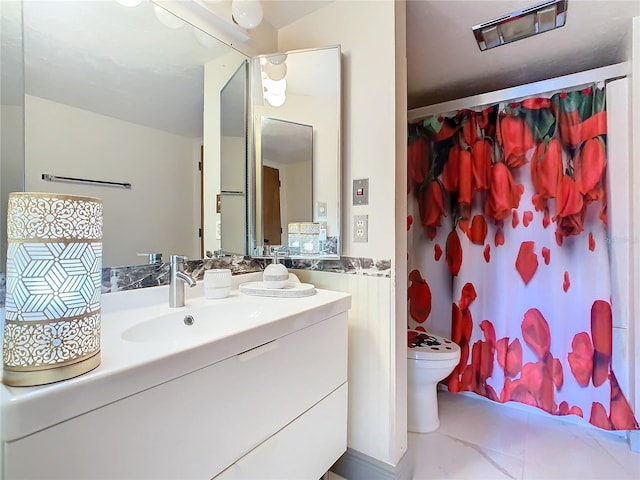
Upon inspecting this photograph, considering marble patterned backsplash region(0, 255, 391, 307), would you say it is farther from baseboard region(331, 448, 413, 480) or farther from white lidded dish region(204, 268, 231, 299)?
baseboard region(331, 448, 413, 480)

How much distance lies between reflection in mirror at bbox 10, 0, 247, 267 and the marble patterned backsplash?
0.04 meters

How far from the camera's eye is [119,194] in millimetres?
1030

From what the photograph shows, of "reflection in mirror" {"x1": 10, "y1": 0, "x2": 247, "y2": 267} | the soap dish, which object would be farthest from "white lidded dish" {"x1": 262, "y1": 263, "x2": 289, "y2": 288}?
"reflection in mirror" {"x1": 10, "y1": 0, "x2": 247, "y2": 267}

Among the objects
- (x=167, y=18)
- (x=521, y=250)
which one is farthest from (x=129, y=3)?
(x=521, y=250)

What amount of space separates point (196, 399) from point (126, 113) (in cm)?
94

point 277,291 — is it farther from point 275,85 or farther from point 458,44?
point 458,44

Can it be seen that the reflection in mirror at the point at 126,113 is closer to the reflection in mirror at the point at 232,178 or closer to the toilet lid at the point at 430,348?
the reflection in mirror at the point at 232,178

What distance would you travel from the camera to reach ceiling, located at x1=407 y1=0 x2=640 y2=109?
1390 millimetres

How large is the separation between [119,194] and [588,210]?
2183mm

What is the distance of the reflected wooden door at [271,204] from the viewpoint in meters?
1.50

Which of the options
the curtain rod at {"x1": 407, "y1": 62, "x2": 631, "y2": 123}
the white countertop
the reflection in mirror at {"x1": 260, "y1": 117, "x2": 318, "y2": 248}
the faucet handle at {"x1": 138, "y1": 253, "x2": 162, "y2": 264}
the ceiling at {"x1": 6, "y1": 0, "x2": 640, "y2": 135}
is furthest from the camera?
the curtain rod at {"x1": 407, "y1": 62, "x2": 631, "y2": 123}

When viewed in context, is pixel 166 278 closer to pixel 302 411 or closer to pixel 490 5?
pixel 302 411

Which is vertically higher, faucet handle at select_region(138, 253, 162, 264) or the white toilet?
faucet handle at select_region(138, 253, 162, 264)

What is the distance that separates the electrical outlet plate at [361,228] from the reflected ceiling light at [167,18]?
1.03m
